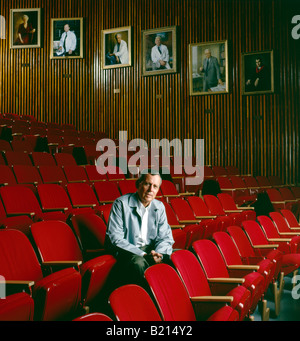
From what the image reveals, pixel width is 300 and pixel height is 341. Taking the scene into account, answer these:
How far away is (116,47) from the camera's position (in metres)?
4.10

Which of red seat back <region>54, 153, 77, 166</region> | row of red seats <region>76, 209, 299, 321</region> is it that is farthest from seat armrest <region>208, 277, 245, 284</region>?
red seat back <region>54, 153, 77, 166</region>

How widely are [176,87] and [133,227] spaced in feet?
9.98

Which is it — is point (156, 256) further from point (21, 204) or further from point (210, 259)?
point (21, 204)

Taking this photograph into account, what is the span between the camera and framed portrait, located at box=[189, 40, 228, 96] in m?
3.67

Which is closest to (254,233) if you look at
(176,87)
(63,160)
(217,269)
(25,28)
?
(217,269)

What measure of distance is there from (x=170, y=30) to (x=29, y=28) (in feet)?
5.55

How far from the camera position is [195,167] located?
3100 mm

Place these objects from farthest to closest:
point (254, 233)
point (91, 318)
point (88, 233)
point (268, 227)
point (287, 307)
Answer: point (268, 227), point (254, 233), point (287, 307), point (88, 233), point (91, 318)

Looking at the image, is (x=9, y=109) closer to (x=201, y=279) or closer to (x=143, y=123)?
(x=143, y=123)

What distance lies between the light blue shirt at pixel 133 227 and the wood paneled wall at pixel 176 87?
2.66m

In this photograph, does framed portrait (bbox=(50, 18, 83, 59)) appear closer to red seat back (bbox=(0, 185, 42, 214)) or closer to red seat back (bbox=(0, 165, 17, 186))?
red seat back (bbox=(0, 165, 17, 186))

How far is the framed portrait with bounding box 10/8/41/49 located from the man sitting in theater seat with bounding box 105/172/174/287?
3.73m

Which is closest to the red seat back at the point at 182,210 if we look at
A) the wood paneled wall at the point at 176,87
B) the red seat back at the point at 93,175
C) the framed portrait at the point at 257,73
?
the red seat back at the point at 93,175

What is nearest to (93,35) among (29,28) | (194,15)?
(29,28)
